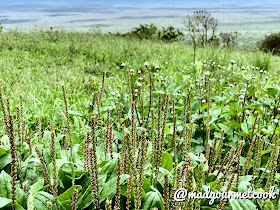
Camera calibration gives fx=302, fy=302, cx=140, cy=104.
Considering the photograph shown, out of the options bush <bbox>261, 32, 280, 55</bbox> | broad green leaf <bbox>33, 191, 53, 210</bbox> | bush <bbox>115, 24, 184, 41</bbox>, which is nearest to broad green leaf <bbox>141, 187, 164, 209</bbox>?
broad green leaf <bbox>33, 191, 53, 210</bbox>

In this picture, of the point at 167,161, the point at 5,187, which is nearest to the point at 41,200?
the point at 5,187

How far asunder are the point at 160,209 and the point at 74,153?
0.80 m

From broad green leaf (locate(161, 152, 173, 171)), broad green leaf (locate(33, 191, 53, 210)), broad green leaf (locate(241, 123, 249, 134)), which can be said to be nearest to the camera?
broad green leaf (locate(33, 191, 53, 210))

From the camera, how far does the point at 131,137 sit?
1625 millimetres

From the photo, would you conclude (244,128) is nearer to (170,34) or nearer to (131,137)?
(131,137)

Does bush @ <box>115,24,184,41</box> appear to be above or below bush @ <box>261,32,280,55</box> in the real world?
above

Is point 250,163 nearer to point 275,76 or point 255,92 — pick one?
point 255,92

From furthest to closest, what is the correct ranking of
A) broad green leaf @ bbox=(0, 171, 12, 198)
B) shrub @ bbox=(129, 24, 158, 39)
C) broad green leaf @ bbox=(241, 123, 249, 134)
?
shrub @ bbox=(129, 24, 158, 39), broad green leaf @ bbox=(241, 123, 249, 134), broad green leaf @ bbox=(0, 171, 12, 198)

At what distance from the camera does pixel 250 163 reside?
233 centimetres

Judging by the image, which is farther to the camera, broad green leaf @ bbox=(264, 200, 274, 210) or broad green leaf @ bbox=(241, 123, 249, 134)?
broad green leaf @ bbox=(241, 123, 249, 134)

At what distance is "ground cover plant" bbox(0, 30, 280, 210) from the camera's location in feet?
4.39

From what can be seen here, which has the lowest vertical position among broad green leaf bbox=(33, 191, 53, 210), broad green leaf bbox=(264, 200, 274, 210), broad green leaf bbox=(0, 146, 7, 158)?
broad green leaf bbox=(264, 200, 274, 210)

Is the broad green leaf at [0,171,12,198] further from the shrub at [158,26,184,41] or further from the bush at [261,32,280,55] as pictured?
the bush at [261,32,280,55]

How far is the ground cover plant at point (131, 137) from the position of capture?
1.34 metres
